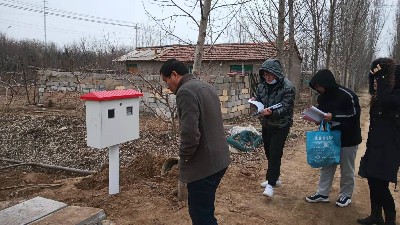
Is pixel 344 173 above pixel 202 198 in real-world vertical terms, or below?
below

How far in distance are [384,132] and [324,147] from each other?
0.64 metres

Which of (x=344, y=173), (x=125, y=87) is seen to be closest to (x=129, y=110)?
(x=344, y=173)

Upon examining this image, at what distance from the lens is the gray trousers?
4023 millimetres

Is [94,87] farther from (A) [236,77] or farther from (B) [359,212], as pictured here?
(B) [359,212]

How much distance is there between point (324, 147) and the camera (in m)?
3.90

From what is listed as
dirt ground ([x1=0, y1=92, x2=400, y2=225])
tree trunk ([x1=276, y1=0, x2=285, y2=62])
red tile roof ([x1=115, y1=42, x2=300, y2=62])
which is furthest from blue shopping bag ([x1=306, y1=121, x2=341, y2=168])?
red tile roof ([x1=115, y1=42, x2=300, y2=62])

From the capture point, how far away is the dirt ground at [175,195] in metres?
3.82

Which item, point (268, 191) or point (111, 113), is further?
point (268, 191)

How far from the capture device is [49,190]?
464 cm

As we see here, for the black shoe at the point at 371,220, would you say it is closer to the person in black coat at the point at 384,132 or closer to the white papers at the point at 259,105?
the person in black coat at the point at 384,132

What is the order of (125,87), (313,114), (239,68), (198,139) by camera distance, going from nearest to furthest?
(198,139)
(313,114)
(125,87)
(239,68)

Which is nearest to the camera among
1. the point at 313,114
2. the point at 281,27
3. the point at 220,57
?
the point at 313,114

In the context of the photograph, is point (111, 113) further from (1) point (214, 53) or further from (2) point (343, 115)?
(1) point (214, 53)

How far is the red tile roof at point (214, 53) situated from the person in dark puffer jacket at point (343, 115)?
14483mm
